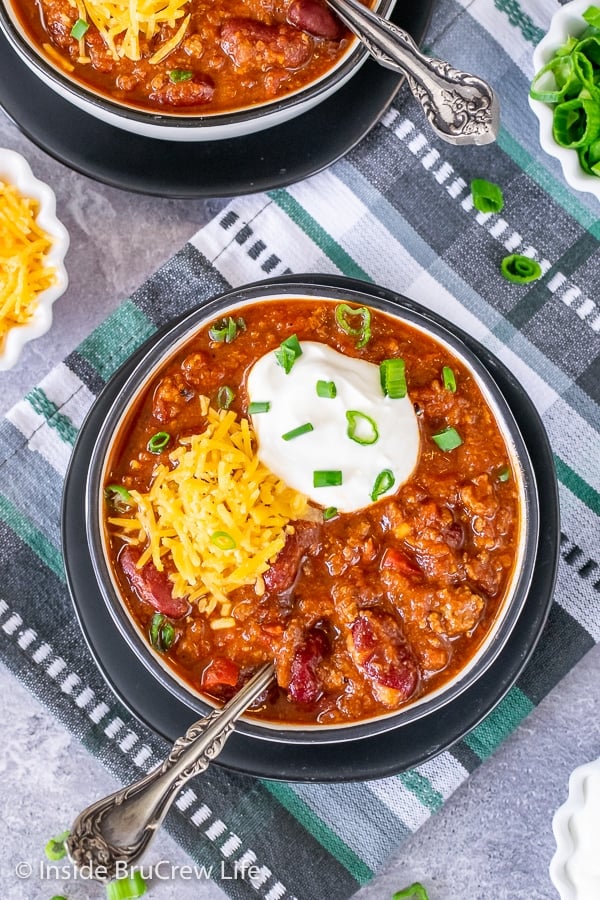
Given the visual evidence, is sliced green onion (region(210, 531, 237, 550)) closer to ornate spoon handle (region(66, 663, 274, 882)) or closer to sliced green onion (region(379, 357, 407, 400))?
ornate spoon handle (region(66, 663, 274, 882))

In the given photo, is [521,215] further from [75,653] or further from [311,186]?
[75,653]

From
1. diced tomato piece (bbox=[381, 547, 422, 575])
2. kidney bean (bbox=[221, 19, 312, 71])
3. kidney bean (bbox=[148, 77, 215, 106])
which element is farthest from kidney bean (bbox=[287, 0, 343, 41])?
diced tomato piece (bbox=[381, 547, 422, 575])

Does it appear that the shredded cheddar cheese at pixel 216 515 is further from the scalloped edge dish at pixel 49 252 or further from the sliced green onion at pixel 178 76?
the sliced green onion at pixel 178 76

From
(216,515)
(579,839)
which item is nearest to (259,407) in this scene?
(216,515)

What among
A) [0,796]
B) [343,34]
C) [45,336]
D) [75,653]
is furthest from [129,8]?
[0,796]

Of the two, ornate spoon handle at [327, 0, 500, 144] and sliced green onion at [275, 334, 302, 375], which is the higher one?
ornate spoon handle at [327, 0, 500, 144]
